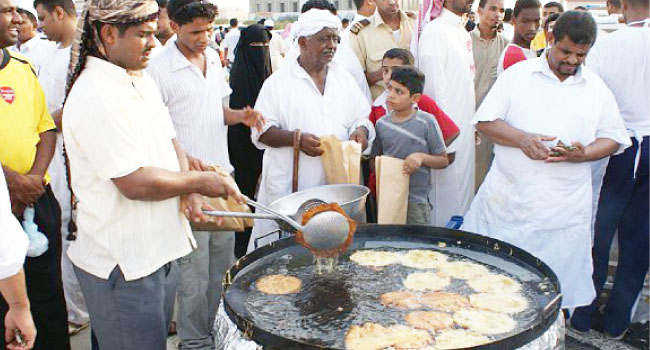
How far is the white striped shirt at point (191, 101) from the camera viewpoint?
3.45 meters

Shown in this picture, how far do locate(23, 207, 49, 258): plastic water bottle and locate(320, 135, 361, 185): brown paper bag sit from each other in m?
A: 1.75

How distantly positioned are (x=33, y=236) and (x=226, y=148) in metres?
1.36

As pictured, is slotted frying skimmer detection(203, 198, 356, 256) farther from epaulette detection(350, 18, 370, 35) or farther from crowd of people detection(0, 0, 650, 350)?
epaulette detection(350, 18, 370, 35)

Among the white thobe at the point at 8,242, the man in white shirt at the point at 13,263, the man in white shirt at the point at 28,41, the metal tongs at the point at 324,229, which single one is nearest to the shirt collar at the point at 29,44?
the man in white shirt at the point at 28,41

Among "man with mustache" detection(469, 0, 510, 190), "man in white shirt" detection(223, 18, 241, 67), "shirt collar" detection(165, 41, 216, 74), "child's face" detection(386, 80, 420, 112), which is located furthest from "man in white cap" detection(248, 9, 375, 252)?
"man in white shirt" detection(223, 18, 241, 67)

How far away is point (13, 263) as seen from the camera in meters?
1.73

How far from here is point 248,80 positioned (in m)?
5.73

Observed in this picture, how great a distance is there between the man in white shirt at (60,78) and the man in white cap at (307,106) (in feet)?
4.52

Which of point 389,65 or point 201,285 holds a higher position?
point 389,65

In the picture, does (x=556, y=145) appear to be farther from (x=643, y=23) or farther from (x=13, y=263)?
(x=13, y=263)

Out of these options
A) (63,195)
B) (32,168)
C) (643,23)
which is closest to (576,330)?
(643,23)

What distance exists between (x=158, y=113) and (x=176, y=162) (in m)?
0.23

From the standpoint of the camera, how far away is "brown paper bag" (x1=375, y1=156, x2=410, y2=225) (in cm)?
360

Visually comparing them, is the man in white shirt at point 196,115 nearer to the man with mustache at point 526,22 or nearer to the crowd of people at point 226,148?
the crowd of people at point 226,148
